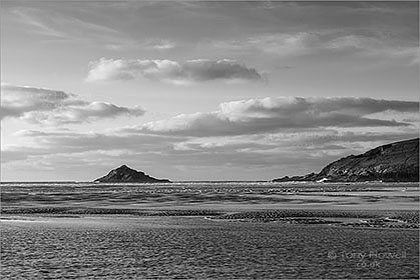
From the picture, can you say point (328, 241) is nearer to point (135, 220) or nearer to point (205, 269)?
point (205, 269)

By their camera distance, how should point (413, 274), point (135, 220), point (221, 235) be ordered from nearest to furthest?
point (413, 274)
point (221, 235)
point (135, 220)

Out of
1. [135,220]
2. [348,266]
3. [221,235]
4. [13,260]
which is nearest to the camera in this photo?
[348,266]

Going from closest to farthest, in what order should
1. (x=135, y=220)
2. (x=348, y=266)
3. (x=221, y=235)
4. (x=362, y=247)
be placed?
(x=348, y=266)
(x=362, y=247)
(x=221, y=235)
(x=135, y=220)

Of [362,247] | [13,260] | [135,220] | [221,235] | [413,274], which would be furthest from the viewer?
[135,220]

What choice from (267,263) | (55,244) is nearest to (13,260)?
(55,244)

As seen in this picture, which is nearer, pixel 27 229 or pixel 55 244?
pixel 55 244

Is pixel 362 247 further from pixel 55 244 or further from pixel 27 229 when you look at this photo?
pixel 27 229

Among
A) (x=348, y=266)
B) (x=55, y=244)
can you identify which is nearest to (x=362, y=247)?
(x=348, y=266)

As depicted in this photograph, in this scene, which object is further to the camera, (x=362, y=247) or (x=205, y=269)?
(x=362, y=247)

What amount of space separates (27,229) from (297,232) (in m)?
22.3

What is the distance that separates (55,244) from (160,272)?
1294 centimetres

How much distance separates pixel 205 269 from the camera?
29.9 meters

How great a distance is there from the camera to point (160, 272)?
2934cm

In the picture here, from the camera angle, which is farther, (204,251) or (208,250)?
(208,250)
